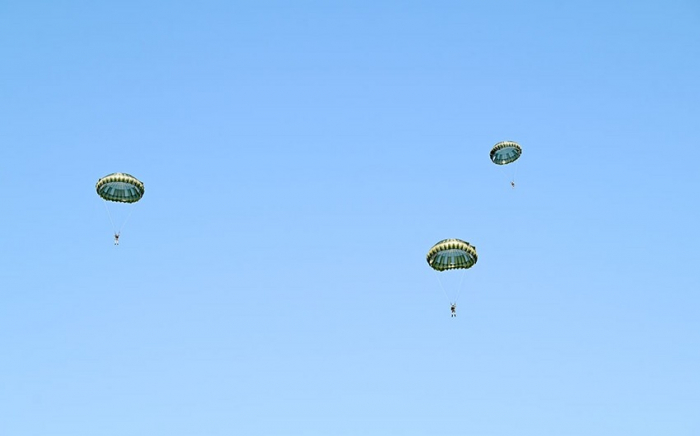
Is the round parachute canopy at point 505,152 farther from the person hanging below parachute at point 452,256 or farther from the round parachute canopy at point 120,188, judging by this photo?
the round parachute canopy at point 120,188

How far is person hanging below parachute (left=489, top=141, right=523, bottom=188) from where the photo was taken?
63.4m

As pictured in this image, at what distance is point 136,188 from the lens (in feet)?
188

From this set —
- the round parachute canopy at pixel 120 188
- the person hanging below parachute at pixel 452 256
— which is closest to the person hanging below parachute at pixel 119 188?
Answer: the round parachute canopy at pixel 120 188

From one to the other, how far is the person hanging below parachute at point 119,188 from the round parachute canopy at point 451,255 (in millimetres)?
26476

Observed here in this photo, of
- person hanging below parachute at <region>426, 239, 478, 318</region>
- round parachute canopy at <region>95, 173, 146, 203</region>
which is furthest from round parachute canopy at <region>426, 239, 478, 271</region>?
round parachute canopy at <region>95, 173, 146, 203</region>

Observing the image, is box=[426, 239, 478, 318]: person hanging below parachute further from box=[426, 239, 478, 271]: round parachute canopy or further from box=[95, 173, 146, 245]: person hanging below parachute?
box=[95, 173, 146, 245]: person hanging below parachute

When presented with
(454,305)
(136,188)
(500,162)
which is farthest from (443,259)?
(136,188)

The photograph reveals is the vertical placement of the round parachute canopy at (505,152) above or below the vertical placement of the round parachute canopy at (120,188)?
above

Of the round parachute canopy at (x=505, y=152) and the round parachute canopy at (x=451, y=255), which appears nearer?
the round parachute canopy at (x=451, y=255)

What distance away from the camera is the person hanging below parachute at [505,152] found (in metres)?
63.4

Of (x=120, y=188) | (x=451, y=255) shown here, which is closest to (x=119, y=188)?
(x=120, y=188)

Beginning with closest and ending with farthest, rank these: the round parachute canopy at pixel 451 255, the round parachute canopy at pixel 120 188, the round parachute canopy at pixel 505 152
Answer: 1. the round parachute canopy at pixel 451 255
2. the round parachute canopy at pixel 120 188
3. the round parachute canopy at pixel 505 152

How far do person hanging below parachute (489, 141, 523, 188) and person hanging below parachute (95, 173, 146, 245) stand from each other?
34.2 metres

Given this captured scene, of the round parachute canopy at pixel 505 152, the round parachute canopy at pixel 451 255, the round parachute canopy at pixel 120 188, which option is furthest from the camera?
the round parachute canopy at pixel 505 152
